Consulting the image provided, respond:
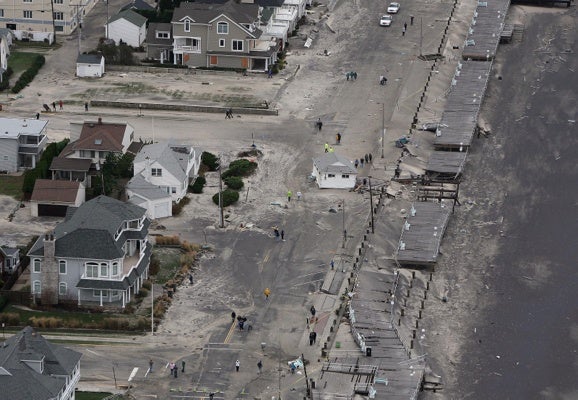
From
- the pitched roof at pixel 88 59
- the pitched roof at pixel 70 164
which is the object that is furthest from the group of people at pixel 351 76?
the pitched roof at pixel 70 164

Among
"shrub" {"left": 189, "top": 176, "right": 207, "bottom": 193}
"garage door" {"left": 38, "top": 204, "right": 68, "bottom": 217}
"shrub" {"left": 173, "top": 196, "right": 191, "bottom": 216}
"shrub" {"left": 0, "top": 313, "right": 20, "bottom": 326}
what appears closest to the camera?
"shrub" {"left": 0, "top": 313, "right": 20, "bottom": 326}

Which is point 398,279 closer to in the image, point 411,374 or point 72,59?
point 411,374

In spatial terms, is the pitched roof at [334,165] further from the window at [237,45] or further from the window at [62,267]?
the window at [62,267]

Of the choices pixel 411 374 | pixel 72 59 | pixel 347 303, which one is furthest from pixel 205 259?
pixel 72 59

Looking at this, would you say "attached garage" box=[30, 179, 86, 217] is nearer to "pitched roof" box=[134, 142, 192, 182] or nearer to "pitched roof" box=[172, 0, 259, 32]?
"pitched roof" box=[134, 142, 192, 182]

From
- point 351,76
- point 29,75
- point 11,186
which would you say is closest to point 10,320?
point 11,186

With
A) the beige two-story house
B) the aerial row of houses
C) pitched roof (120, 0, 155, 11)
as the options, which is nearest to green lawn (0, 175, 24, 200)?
the aerial row of houses

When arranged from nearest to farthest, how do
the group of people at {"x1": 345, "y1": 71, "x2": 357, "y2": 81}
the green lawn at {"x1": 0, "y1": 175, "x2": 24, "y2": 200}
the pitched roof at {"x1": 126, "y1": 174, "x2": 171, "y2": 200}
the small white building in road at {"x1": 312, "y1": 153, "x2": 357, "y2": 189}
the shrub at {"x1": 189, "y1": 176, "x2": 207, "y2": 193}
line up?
the pitched roof at {"x1": 126, "y1": 174, "x2": 171, "y2": 200}, the green lawn at {"x1": 0, "y1": 175, "x2": 24, "y2": 200}, the shrub at {"x1": 189, "y1": 176, "x2": 207, "y2": 193}, the small white building in road at {"x1": 312, "y1": 153, "x2": 357, "y2": 189}, the group of people at {"x1": 345, "y1": 71, "x2": 357, "y2": 81}
